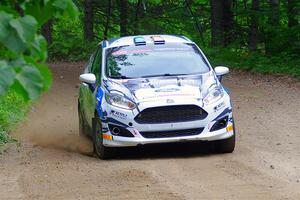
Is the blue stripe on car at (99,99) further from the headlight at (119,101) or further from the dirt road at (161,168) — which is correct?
the dirt road at (161,168)

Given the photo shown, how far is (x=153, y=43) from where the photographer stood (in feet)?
35.1

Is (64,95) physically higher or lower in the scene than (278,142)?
lower

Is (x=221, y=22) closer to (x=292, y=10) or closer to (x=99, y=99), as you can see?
(x=292, y=10)

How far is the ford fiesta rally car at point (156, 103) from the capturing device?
8.92m

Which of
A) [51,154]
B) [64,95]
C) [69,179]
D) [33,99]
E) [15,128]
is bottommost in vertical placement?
[64,95]

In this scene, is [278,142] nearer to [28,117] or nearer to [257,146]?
[257,146]

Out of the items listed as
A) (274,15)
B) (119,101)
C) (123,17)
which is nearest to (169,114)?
(119,101)

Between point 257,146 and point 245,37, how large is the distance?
18.8m

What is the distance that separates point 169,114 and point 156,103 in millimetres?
241

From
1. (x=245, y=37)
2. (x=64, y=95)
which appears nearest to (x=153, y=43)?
(x=64, y=95)

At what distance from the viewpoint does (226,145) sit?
9.33m

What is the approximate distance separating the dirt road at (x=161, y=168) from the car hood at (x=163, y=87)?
0.87 metres

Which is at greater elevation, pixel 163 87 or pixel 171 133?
pixel 163 87

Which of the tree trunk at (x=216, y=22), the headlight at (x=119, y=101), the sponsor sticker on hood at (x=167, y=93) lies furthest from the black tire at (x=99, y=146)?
the tree trunk at (x=216, y=22)
